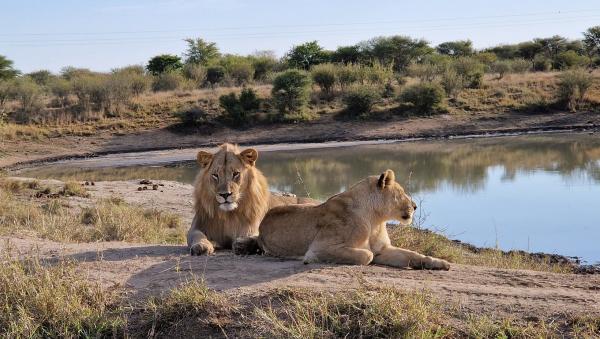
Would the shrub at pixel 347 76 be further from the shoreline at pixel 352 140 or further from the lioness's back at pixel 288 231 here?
the lioness's back at pixel 288 231

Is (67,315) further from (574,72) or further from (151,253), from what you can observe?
(574,72)

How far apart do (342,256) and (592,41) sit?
56877 mm

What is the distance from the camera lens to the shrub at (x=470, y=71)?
39719 millimetres

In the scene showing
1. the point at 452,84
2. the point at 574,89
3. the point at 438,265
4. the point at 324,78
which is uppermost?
the point at 324,78

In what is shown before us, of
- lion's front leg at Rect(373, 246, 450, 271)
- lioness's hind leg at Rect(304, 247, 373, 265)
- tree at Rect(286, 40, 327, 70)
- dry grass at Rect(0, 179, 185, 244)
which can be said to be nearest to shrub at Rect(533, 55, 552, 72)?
tree at Rect(286, 40, 327, 70)

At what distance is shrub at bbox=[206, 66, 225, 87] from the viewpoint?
50.2 m

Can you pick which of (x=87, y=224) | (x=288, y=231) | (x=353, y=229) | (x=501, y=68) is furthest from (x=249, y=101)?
(x=353, y=229)

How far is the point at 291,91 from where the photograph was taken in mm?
35438

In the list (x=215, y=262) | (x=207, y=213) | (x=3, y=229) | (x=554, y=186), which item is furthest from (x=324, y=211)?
(x=554, y=186)

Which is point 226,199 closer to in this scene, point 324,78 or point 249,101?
point 249,101

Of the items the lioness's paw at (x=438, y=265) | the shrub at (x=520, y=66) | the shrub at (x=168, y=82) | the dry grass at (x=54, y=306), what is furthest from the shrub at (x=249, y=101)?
the dry grass at (x=54, y=306)

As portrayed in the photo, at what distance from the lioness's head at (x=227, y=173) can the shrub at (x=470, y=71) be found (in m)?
33.3

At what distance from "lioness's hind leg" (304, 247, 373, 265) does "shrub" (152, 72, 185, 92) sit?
1557 inches

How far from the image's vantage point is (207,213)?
24.7 feet
